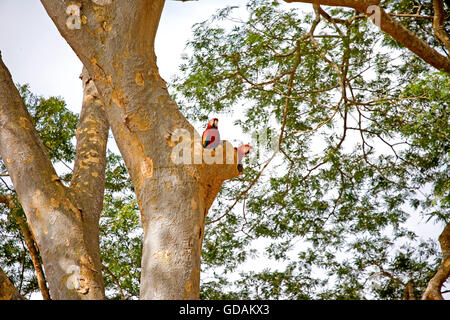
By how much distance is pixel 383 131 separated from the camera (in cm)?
471

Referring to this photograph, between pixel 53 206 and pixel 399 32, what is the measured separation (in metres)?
2.14

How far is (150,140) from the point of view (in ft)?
6.87

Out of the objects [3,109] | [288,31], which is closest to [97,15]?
[3,109]

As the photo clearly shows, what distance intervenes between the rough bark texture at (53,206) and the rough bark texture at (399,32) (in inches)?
56.0

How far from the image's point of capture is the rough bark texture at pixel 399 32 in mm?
2416

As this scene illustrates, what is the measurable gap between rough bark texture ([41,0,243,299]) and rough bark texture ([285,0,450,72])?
2.70 ft

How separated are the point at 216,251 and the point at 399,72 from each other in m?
2.37

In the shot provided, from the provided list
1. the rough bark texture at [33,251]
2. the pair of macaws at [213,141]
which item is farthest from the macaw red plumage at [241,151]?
the rough bark texture at [33,251]

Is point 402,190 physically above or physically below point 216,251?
above

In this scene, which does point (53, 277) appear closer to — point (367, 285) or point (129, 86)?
point (129, 86)

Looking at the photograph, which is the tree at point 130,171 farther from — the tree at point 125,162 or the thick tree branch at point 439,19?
the thick tree branch at point 439,19

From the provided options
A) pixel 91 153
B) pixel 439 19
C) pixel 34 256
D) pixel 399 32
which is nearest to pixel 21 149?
pixel 91 153

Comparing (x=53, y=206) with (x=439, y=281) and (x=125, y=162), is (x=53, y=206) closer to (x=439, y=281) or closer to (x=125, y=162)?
(x=125, y=162)
